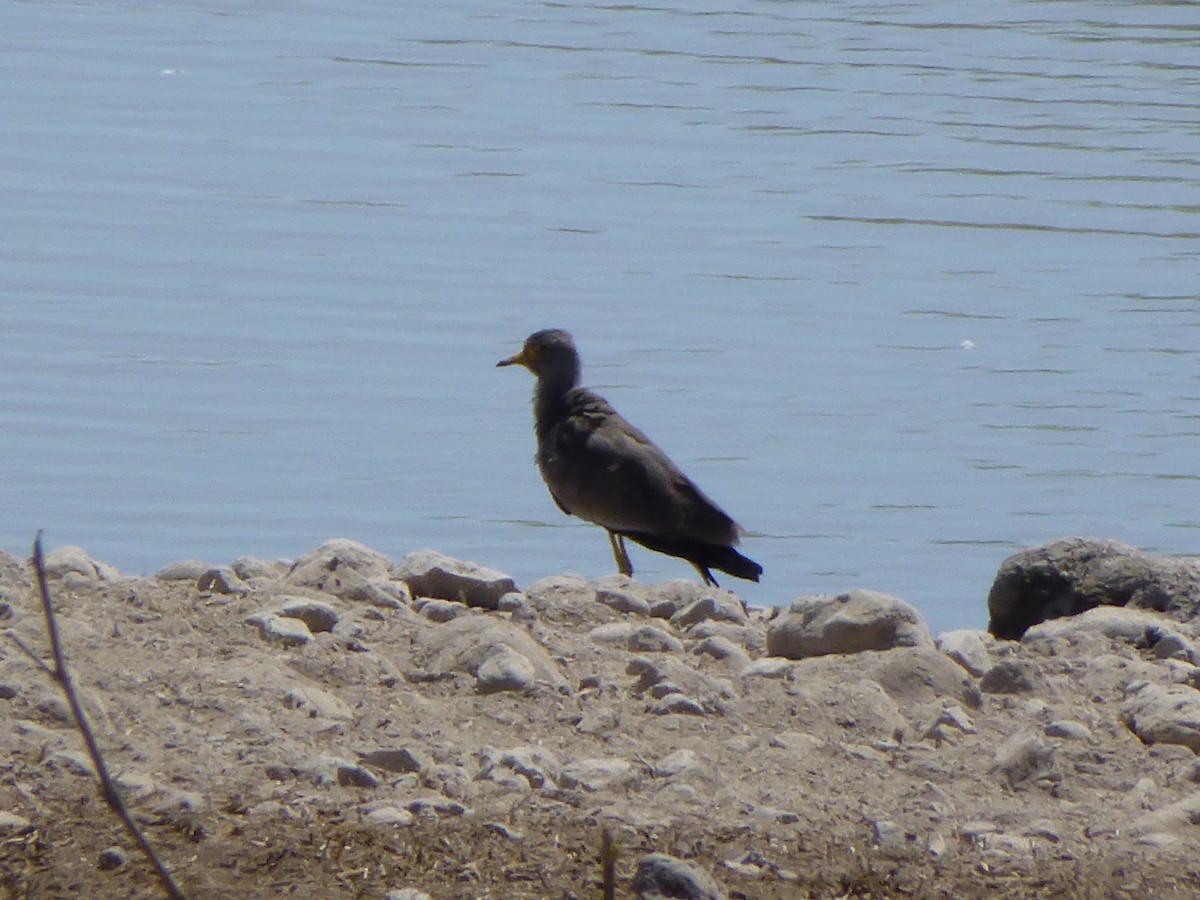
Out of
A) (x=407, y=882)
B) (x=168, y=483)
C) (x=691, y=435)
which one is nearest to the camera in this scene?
(x=407, y=882)

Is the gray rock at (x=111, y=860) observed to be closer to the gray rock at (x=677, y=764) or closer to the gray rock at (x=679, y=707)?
the gray rock at (x=677, y=764)

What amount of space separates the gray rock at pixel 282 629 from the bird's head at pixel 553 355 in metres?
3.63

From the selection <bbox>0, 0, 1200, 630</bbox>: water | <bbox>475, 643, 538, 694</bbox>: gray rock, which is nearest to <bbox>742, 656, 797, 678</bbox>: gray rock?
<bbox>475, 643, 538, 694</bbox>: gray rock

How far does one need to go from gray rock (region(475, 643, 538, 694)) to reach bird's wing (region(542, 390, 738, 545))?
2.90 meters

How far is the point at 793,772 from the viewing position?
15.8 feet

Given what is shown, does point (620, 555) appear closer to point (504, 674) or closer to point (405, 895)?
point (504, 674)

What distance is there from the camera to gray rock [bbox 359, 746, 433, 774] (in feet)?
15.3

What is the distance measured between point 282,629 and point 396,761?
98cm

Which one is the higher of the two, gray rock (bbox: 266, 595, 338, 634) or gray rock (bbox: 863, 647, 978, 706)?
gray rock (bbox: 266, 595, 338, 634)

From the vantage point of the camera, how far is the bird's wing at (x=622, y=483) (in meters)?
8.24

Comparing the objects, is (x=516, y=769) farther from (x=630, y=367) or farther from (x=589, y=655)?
(x=630, y=367)

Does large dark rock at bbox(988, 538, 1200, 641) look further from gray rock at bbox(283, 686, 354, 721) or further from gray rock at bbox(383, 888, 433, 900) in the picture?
gray rock at bbox(383, 888, 433, 900)

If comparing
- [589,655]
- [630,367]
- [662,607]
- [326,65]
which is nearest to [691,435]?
[630,367]

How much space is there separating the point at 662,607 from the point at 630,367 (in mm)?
4624
